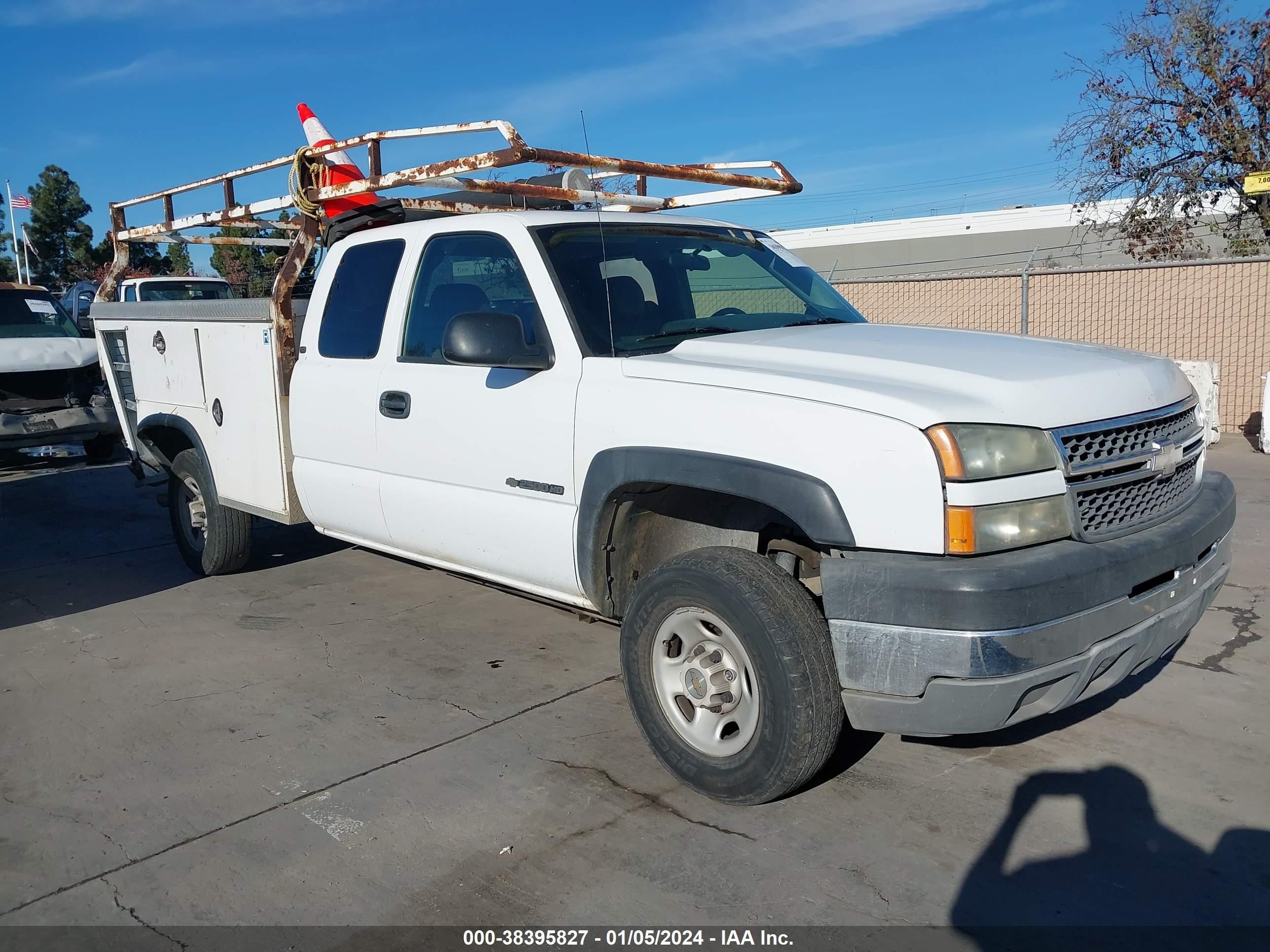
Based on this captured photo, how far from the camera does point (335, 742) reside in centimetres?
409

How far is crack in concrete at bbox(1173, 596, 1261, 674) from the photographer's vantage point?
4.61 m

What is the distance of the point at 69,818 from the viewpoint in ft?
11.7

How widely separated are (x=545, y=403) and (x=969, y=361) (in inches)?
61.5

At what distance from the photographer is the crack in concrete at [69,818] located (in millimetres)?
3354

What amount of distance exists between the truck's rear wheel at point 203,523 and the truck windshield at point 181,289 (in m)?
11.2

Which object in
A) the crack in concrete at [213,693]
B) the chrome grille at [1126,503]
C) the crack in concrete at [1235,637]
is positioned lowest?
the crack in concrete at [1235,637]

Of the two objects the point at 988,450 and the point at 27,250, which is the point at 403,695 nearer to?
the point at 988,450

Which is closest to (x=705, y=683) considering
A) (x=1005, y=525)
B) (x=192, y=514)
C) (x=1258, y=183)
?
(x=1005, y=525)

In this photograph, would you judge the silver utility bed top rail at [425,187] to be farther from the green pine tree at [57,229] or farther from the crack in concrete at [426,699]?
the green pine tree at [57,229]

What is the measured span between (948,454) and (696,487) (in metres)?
0.86

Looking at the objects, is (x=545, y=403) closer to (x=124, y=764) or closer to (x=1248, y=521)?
(x=124, y=764)

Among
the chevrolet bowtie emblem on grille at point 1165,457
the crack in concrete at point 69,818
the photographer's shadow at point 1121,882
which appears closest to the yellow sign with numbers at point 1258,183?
the chevrolet bowtie emblem on grille at point 1165,457

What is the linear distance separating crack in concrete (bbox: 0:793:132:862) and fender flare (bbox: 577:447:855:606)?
5.83ft

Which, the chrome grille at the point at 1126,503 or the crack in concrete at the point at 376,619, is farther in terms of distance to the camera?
the crack in concrete at the point at 376,619
